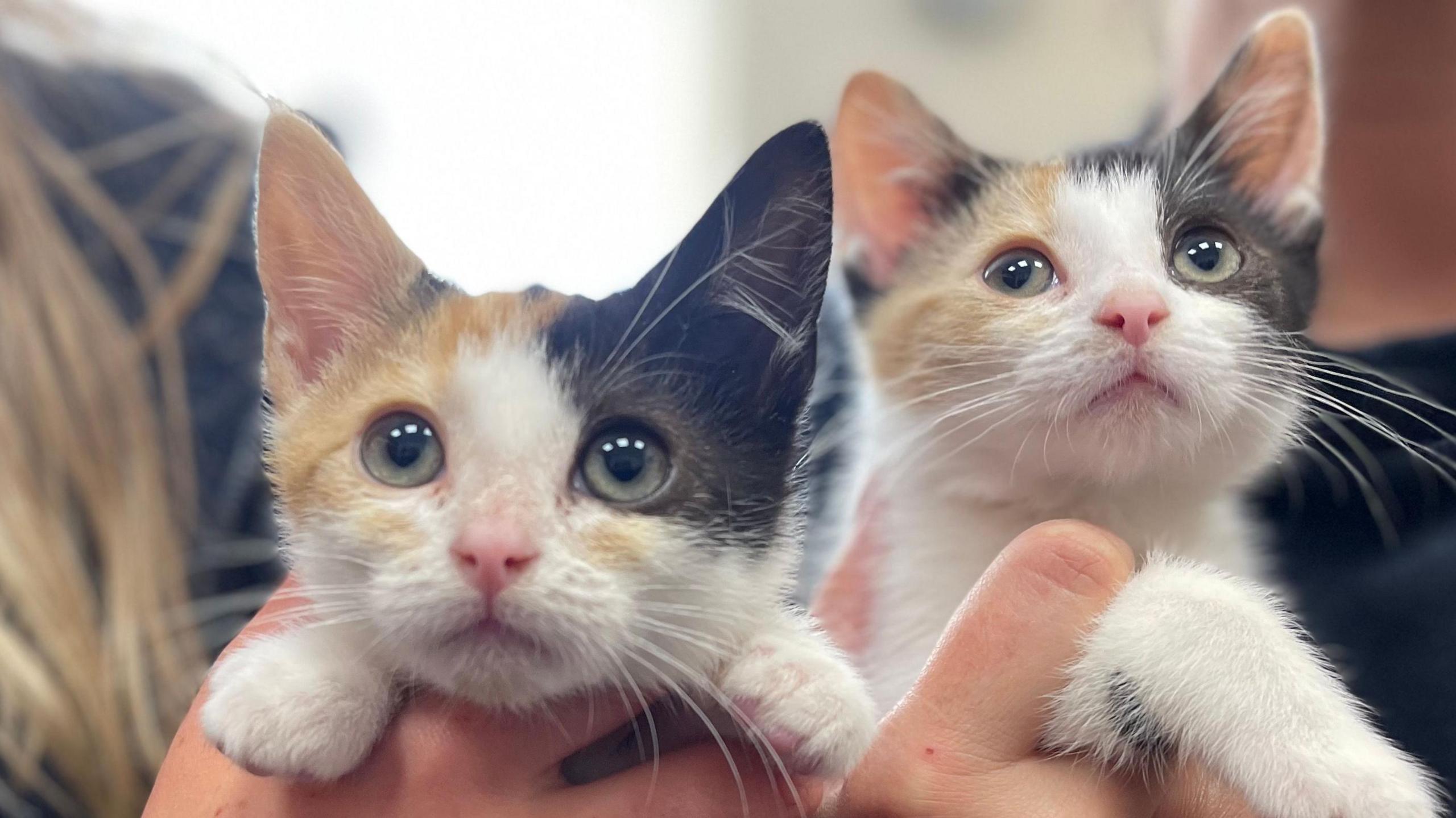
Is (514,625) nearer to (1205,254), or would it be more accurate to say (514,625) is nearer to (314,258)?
(314,258)

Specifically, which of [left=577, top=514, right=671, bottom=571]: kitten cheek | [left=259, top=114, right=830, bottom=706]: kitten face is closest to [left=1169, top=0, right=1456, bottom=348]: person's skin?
[left=259, top=114, right=830, bottom=706]: kitten face

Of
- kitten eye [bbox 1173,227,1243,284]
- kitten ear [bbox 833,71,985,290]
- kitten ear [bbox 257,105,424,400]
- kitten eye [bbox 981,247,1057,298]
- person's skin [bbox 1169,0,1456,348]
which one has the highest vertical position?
person's skin [bbox 1169,0,1456,348]

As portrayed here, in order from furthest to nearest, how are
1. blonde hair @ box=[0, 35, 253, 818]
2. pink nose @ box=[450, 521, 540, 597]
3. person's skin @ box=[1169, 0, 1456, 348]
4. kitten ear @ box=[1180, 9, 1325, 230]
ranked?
person's skin @ box=[1169, 0, 1456, 348] → blonde hair @ box=[0, 35, 253, 818] → kitten ear @ box=[1180, 9, 1325, 230] → pink nose @ box=[450, 521, 540, 597]

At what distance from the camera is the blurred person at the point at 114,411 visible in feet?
3.22

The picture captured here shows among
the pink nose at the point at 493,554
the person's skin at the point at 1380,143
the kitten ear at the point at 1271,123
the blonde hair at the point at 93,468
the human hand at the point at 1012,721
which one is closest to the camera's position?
the pink nose at the point at 493,554

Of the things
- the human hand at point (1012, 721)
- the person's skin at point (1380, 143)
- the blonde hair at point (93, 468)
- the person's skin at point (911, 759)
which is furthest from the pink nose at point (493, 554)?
the person's skin at point (1380, 143)

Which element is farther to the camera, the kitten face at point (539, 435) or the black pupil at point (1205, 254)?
the black pupil at point (1205, 254)

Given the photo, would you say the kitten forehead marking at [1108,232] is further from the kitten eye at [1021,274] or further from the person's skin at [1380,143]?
the person's skin at [1380,143]

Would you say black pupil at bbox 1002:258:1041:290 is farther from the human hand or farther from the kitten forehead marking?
the human hand

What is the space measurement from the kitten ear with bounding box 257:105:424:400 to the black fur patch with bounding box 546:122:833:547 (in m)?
0.12

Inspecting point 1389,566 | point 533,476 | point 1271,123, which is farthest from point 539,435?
point 1389,566

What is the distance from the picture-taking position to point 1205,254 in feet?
2.07

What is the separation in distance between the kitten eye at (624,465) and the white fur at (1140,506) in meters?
0.23

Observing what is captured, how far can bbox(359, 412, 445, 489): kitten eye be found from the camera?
50 centimetres
